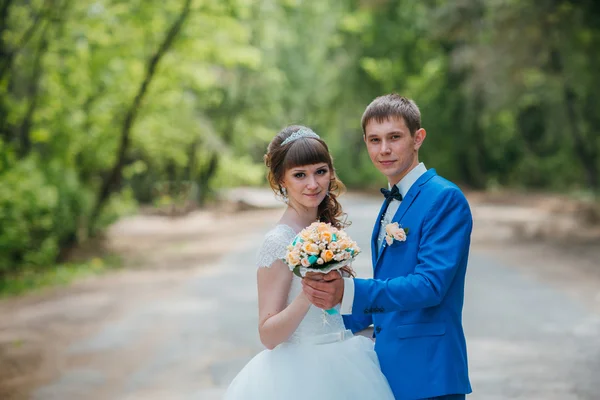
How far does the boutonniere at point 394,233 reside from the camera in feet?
9.42

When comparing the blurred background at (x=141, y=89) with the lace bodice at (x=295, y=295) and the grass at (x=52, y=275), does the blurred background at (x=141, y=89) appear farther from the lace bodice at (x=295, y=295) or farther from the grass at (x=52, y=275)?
the lace bodice at (x=295, y=295)

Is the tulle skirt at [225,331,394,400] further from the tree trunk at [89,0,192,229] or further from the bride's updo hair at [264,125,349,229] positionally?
the tree trunk at [89,0,192,229]

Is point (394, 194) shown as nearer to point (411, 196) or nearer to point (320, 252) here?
point (411, 196)

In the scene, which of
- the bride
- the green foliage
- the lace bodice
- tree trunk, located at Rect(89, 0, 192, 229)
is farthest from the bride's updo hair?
tree trunk, located at Rect(89, 0, 192, 229)

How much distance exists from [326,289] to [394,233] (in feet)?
1.35

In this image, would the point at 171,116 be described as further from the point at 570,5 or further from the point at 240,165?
the point at 570,5

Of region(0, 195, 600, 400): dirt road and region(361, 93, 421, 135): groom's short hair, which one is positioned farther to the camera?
region(0, 195, 600, 400): dirt road

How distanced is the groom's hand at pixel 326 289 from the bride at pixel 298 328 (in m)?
0.24

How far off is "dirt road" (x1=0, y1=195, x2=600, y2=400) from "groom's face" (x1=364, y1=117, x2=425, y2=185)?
3907mm

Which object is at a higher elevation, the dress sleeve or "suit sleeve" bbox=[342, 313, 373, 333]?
the dress sleeve

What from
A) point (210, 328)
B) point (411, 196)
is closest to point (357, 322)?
point (411, 196)

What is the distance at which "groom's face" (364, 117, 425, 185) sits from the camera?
9.64 feet

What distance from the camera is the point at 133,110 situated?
1812cm

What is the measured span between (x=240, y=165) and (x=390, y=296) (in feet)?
99.5
